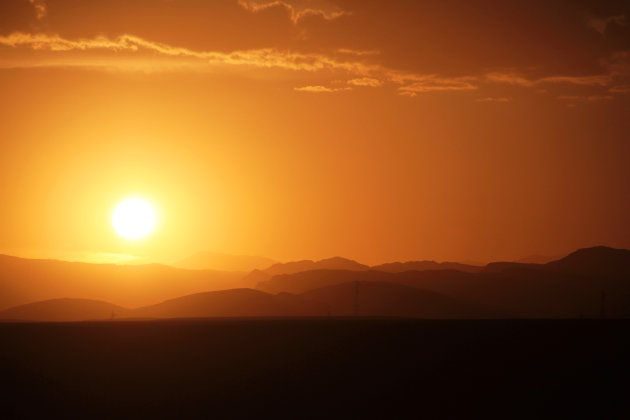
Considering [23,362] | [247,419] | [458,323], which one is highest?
[458,323]

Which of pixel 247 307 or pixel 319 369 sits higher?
pixel 247 307

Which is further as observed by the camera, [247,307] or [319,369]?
[247,307]

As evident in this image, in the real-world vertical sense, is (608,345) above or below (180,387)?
above

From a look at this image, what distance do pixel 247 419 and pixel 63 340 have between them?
46.1ft

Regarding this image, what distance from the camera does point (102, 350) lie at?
4659 centimetres

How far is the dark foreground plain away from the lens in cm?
3997

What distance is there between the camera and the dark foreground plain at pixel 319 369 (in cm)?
3997

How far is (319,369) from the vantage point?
4422cm

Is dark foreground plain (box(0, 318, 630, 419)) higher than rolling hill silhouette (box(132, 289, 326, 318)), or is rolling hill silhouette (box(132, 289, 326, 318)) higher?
rolling hill silhouette (box(132, 289, 326, 318))

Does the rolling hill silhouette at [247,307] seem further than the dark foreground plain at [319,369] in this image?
Yes

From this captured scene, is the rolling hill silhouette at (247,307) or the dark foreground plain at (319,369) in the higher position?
the rolling hill silhouette at (247,307)

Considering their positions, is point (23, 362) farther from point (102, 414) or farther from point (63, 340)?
point (102, 414)

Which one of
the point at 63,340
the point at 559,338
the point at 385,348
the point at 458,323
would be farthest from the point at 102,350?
the point at 559,338

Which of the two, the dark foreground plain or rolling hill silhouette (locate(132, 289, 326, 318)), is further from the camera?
rolling hill silhouette (locate(132, 289, 326, 318))
